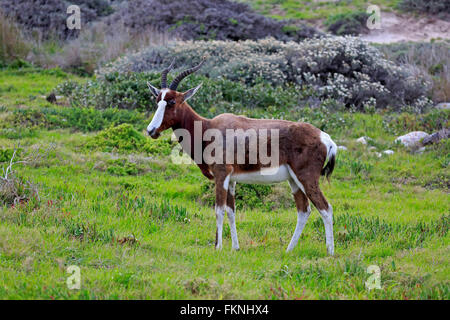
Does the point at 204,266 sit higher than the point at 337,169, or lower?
higher

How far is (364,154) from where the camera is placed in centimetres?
1288

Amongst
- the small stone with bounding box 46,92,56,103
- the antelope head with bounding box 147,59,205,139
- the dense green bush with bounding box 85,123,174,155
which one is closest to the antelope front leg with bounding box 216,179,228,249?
the antelope head with bounding box 147,59,205,139

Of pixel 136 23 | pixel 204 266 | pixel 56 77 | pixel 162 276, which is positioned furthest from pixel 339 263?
pixel 136 23

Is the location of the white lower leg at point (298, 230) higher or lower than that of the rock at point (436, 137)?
higher

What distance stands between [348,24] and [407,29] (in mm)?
3877

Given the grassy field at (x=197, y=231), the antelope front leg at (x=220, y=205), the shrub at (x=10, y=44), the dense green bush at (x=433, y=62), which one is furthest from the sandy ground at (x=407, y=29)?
the antelope front leg at (x=220, y=205)

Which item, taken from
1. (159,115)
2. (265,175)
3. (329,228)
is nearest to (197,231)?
(265,175)

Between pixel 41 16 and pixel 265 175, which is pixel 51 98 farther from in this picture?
A: pixel 41 16

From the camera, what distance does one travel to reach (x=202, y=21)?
2459cm

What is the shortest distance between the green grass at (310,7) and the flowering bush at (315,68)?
52.8 feet

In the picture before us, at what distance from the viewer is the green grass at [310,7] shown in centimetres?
3459

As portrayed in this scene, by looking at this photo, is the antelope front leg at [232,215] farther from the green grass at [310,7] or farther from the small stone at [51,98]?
the green grass at [310,7]
